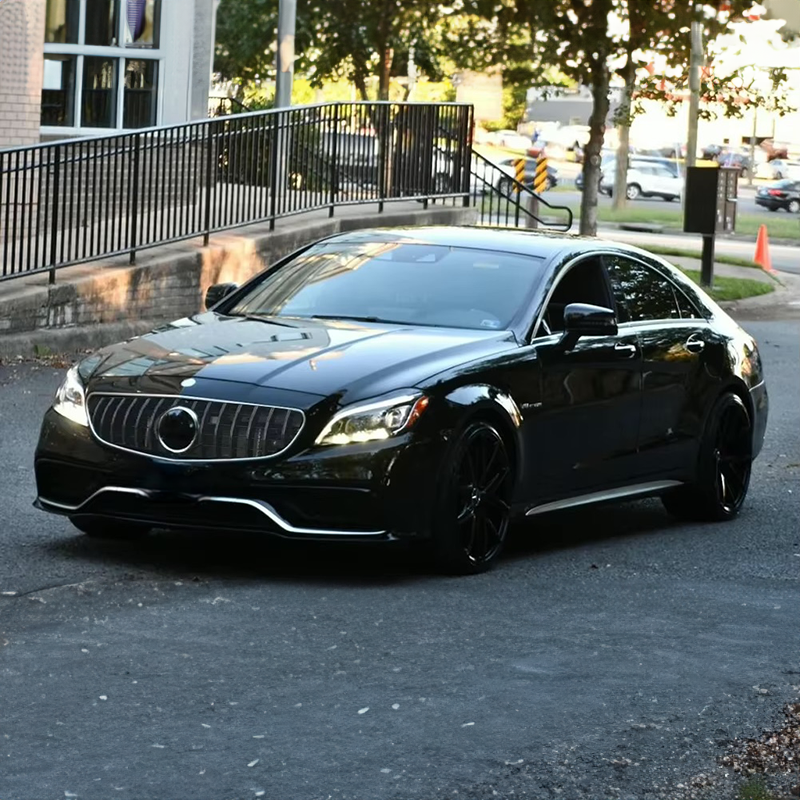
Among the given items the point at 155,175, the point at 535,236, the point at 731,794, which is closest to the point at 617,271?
the point at 535,236

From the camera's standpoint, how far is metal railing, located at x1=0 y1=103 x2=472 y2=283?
15945mm

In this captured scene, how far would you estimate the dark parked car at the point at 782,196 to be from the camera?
71062 millimetres

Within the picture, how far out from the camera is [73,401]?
809 cm

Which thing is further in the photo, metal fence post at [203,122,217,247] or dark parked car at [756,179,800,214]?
dark parked car at [756,179,800,214]

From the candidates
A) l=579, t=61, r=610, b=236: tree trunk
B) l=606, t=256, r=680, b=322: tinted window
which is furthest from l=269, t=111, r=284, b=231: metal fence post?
l=606, t=256, r=680, b=322: tinted window

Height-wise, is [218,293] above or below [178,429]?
above

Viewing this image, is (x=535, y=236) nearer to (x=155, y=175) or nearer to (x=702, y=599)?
(x=702, y=599)

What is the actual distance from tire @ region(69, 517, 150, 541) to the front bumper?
1.52 ft

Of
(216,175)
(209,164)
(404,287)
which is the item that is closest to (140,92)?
(216,175)

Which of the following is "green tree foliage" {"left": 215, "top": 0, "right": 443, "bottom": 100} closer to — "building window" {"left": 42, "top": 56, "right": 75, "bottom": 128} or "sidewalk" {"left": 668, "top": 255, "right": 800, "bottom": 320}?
"sidewalk" {"left": 668, "top": 255, "right": 800, "bottom": 320}

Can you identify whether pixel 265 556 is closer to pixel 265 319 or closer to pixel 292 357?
pixel 292 357

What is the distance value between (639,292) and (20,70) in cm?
1047

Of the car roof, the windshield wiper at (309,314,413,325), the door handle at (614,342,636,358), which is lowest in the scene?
the door handle at (614,342,636,358)

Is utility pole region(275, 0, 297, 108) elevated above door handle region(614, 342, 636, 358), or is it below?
above
